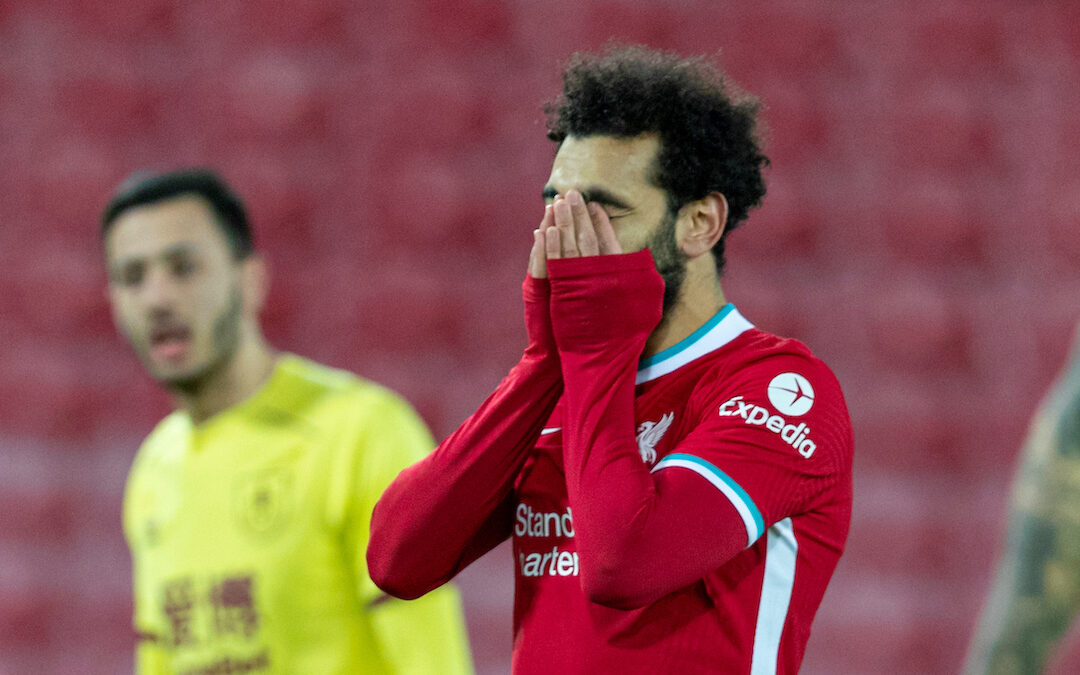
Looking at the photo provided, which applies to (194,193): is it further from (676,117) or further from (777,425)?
(777,425)

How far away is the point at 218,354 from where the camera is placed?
2.58m

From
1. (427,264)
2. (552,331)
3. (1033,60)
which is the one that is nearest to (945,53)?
(1033,60)

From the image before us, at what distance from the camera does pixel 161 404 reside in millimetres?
5023

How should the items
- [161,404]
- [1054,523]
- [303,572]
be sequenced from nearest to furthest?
[1054,523]
[303,572]
[161,404]

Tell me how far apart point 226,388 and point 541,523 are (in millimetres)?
1310

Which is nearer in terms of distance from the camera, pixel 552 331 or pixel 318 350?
pixel 552 331

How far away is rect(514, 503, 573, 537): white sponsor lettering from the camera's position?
1.46 meters

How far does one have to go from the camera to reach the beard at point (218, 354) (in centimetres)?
256

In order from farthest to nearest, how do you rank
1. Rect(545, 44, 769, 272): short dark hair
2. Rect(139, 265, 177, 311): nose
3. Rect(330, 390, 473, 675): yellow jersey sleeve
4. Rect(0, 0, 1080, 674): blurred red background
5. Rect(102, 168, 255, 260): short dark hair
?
Rect(0, 0, 1080, 674): blurred red background, Rect(102, 168, 255, 260): short dark hair, Rect(139, 265, 177, 311): nose, Rect(330, 390, 473, 675): yellow jersey sleeve, Rect(545, 44, 769, 272): short dark hair

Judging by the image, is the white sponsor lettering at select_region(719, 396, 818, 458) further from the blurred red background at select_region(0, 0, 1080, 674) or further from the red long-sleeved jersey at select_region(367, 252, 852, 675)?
the blurred red background at select_region(0, 0, 1080, 674)

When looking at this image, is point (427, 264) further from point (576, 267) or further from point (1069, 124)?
point (576, 267)

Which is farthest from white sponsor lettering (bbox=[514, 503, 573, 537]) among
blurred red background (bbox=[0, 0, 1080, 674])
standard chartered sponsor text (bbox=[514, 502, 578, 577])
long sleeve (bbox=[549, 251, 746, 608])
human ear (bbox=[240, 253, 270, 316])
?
blurred red background (bbox=[0, 0, 1080, 674])

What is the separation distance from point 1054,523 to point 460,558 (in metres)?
0.69

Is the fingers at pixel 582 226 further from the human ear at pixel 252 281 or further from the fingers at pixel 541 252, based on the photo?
the human ear at pixel 252 281
